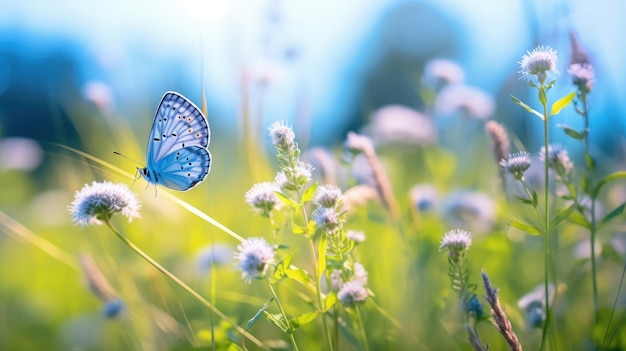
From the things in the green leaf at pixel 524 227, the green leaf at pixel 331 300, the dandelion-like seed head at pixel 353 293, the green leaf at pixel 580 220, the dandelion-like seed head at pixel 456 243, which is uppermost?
the green leaf at pixel 580 220

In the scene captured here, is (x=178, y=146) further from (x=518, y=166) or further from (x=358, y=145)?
(x=518, y=166)

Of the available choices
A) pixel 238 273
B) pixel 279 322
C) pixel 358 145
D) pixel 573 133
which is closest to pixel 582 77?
pixel 573 133

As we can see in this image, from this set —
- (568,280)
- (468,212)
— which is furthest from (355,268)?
(468,212)

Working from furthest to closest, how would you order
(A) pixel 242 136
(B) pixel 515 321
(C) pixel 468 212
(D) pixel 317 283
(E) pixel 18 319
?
(E) pixel 18 319 → (C) pixel 468 212 → (A) pixel 242 136 → (B) pixel 515 321 → (D) pixel 317 283

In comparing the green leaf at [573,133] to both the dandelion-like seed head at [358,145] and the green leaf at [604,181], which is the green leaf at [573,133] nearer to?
the green leaf at [604,181]

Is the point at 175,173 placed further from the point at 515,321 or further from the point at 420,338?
the point at 515,321

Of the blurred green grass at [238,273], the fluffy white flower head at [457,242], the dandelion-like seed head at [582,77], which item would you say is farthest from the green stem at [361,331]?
the dandelion-like seed head at [582,77]

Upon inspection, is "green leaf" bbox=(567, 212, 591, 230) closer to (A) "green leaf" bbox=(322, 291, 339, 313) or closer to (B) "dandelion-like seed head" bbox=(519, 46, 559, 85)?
(B) "dandelion-like seed head" bbox=(519, 46, 559, 85)
